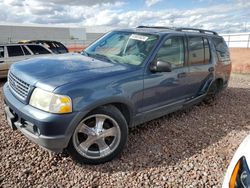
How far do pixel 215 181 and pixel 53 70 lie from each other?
250cm

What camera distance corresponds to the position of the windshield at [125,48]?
11.7 feet

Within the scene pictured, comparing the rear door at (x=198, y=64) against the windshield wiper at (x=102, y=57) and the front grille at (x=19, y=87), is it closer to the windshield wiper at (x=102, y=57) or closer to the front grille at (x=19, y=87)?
the windshield wiper at (x=102, y=57)

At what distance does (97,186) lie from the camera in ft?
8.78

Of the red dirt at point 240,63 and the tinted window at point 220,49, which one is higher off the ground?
the tinted window at point 220,49

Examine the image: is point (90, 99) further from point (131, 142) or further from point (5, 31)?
point (5, 31)

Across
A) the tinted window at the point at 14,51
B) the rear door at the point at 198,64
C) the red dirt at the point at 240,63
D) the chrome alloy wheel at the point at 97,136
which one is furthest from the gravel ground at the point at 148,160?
the red dirt at the point at 240,63

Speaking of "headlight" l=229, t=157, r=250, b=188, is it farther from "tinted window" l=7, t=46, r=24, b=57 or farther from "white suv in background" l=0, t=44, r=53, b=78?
"tinted window" l=7, t=46, r=24, b=57

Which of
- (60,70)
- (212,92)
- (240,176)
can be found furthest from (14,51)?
(240,176)

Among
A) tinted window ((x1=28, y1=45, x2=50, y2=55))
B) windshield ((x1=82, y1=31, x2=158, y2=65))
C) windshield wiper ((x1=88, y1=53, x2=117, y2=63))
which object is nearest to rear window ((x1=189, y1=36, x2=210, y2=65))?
windshield ((x1=82, y1=31, x2=158, y2=65))

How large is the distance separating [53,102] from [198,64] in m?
3.11

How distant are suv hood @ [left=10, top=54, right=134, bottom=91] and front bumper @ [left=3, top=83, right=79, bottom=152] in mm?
313

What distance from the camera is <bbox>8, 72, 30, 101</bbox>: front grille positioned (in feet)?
9.18

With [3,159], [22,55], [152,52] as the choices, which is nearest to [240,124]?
[152,52]

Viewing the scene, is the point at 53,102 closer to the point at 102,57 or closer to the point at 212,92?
the point at 102,57
